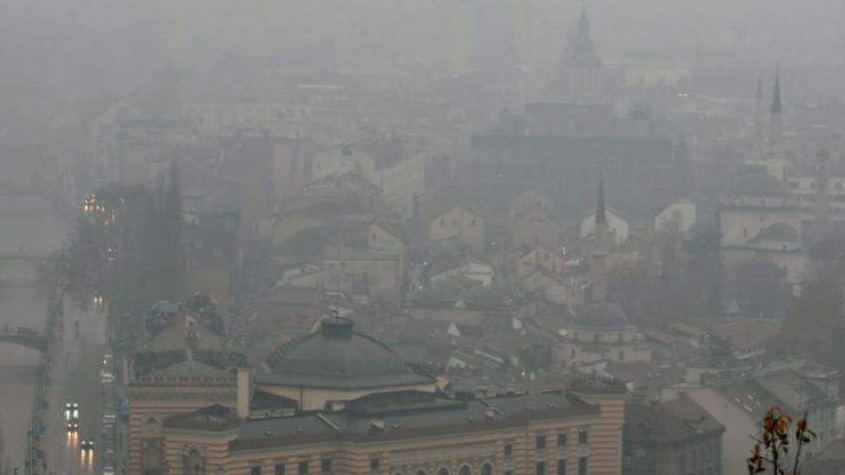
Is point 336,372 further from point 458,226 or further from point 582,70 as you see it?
point 582,70

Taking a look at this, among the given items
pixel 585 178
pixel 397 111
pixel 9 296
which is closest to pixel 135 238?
pixel 9 296

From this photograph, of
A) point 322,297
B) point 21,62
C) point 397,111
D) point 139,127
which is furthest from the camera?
point 397,111

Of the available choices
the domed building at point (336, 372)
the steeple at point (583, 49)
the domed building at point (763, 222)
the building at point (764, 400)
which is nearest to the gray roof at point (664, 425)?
the building at point (764, 400)

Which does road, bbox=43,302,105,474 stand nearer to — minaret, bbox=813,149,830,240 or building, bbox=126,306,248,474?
building, bbox=126,306,248,474

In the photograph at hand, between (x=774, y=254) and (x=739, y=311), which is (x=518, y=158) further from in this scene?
(x=739, y=311)

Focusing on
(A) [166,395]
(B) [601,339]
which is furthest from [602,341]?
(A) [166,395]

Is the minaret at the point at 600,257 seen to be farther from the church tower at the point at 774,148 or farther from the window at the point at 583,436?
the window at the point at 583,436
